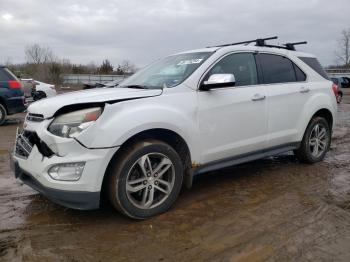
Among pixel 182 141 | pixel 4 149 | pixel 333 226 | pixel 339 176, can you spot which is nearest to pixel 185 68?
pixel 182 141

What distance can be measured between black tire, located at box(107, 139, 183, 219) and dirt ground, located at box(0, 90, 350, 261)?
0.37 ft

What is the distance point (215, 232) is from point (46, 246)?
145 centimetres

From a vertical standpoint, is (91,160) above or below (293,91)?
below

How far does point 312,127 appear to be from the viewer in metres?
5.57

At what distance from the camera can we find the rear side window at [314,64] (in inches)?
221

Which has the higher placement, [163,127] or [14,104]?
[163,127]

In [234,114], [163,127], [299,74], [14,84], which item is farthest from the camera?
[14,84]

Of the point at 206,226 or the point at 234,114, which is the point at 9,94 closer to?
the point at 234,114

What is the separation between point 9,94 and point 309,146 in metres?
8.50

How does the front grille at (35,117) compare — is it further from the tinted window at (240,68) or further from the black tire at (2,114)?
the black tire at (2,114)

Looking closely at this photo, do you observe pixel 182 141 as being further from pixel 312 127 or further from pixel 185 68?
pixel 312 127

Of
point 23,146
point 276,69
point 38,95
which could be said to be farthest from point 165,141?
point 38,95

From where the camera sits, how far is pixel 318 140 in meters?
5.82

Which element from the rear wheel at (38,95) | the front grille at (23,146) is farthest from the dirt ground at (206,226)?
the rear wheel at (38,95)
